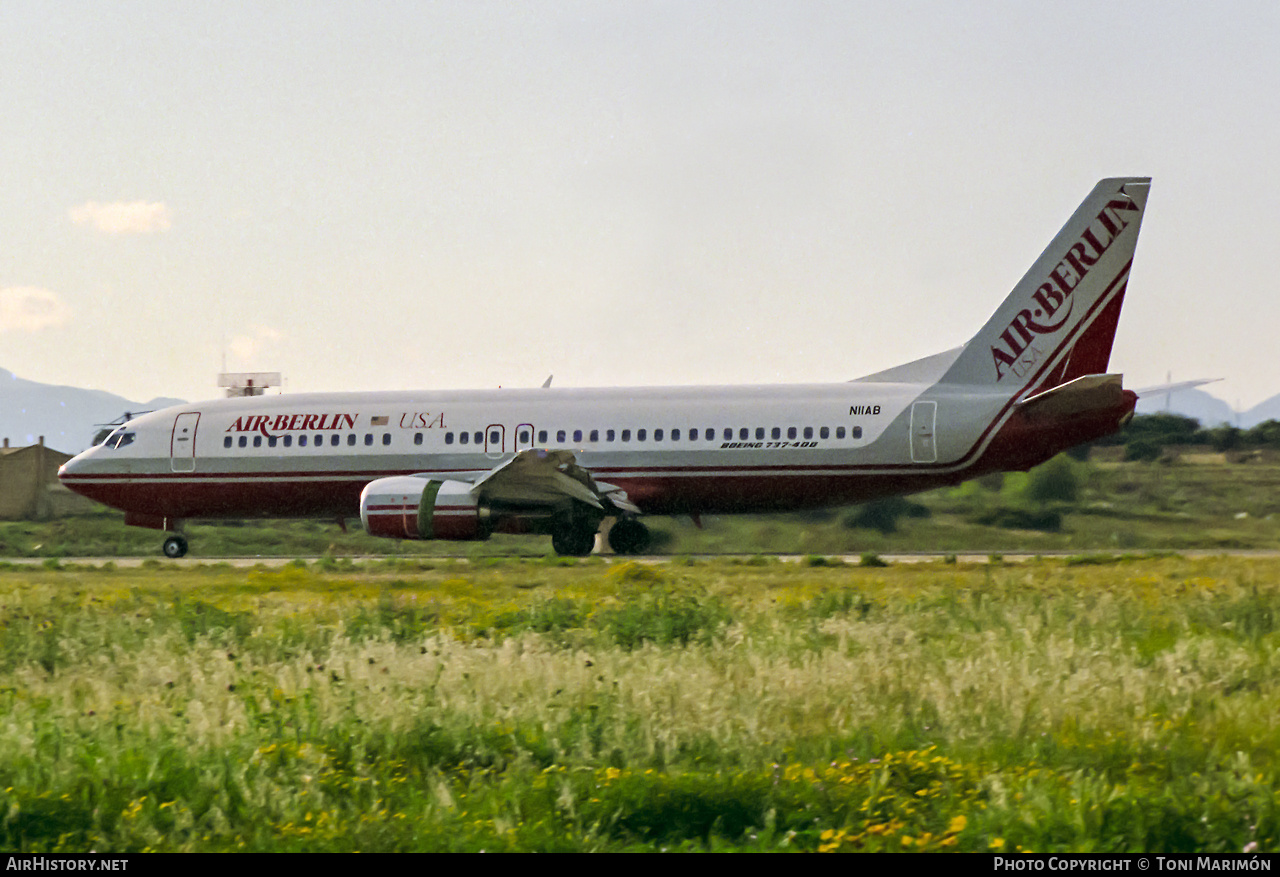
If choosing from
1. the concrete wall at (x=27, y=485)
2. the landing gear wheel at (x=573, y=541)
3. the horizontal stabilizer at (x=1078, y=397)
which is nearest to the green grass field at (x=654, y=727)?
the horizontal stabilizer at (x=1078, y=397)

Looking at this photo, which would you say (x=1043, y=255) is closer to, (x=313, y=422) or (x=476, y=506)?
(x=476, y=506)

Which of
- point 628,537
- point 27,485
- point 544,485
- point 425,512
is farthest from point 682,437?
point 27,485

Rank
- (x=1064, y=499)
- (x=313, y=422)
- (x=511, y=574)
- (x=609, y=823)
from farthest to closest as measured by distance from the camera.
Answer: (x=1064, y=499)
(x=313, y=422)
(x=511, y=574)
(x=609, y=823)

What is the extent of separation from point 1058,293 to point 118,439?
67.6ft

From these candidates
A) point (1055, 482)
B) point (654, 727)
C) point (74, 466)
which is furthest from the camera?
point (1055, 482)

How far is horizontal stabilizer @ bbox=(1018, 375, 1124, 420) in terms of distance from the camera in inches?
967

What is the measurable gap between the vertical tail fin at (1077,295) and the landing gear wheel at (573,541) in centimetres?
874

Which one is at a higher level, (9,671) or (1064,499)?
(1064,499)

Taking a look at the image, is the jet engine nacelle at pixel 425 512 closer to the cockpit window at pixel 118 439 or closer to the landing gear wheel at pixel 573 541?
the landing gear wheel at pixel 573 541

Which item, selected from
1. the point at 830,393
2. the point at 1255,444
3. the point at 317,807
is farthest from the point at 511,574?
the point at 1255,444

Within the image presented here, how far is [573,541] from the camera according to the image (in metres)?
28.0

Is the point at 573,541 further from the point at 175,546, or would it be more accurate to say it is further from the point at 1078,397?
the point at 1078,397

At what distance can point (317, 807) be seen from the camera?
24.6ft

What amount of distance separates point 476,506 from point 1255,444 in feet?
82.6
